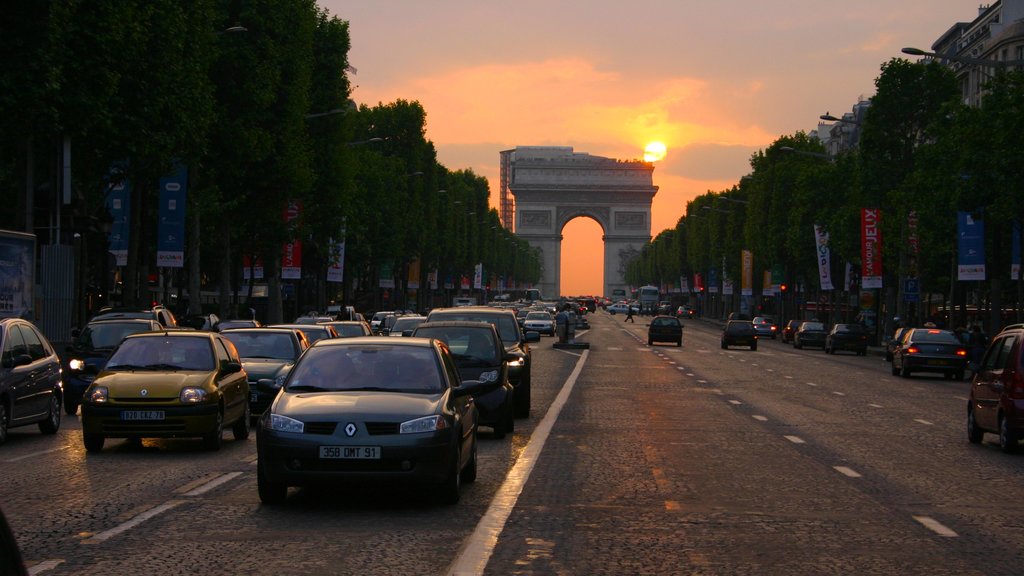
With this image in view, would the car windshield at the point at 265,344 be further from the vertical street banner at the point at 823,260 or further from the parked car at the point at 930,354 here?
the vertical street banner at the point at 823,260

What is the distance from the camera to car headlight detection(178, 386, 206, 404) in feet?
56.5

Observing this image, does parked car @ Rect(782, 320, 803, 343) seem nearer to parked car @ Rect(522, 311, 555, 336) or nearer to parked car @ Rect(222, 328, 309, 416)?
parked car @ Rect(522, 311, 555, 336)

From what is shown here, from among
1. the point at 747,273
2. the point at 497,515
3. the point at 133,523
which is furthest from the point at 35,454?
the point at 747,273

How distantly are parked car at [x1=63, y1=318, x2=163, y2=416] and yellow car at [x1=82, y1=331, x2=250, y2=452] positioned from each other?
20.3ft

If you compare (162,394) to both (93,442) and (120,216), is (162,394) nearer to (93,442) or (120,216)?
(93,442)

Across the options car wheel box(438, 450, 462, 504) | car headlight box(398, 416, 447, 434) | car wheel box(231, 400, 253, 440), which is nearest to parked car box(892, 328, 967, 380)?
car wheel box(231, 400, 253, 440)

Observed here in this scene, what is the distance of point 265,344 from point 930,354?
2478 cm

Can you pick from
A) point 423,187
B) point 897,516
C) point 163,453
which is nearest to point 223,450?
point 163,453

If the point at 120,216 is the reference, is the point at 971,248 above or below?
below

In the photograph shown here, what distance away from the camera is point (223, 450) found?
17.8m

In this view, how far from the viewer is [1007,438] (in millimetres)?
18141

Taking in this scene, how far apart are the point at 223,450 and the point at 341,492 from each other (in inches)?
194

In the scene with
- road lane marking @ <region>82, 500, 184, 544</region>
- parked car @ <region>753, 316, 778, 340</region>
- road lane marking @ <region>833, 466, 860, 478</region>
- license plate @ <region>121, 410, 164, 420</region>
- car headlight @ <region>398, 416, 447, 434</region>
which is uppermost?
car headlight @ <region>398, 416, 447, 434</region>

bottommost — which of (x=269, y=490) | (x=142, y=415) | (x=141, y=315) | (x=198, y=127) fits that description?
(x=269, y=490)
